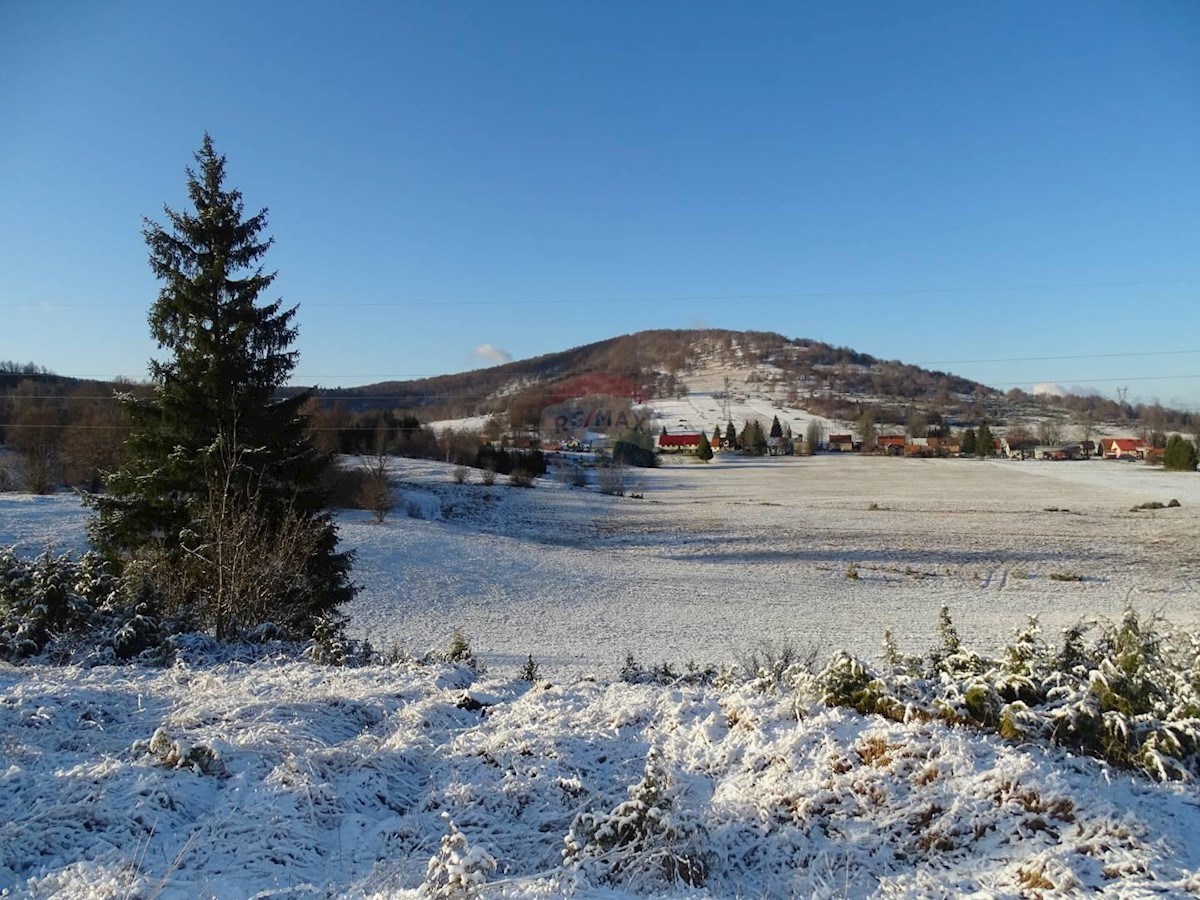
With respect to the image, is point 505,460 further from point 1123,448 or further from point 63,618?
point 1123,448

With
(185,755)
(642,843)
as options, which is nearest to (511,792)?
(642,843)

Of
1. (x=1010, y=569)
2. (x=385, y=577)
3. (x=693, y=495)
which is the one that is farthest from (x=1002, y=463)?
(x=385, y=577)

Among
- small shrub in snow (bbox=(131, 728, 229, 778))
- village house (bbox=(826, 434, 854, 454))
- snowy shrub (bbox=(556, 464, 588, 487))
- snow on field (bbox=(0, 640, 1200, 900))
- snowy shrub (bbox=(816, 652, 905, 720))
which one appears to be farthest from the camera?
village house (bbox=(826, 434, 854, 454))

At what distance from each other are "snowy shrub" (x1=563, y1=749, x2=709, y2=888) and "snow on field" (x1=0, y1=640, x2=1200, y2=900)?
14 mm

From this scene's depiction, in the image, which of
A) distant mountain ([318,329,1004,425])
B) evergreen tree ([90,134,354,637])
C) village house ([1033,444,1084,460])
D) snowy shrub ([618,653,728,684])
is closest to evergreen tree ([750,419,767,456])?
distant mountain ([318,329,1004,425])

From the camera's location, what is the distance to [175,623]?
25.9ft

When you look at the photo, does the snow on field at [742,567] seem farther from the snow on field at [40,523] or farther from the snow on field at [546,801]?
the snow on field at [40,523]

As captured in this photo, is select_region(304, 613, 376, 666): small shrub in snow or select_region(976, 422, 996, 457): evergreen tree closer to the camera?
select_region(304, 613, 376, 666): small shrub in snow

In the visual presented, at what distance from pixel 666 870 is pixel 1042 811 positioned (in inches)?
80.4

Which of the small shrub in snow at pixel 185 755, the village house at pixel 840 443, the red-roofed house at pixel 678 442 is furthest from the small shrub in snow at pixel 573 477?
the small shrub in snow at pixel 185 755

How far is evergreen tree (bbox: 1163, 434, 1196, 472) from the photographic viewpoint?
236 feet

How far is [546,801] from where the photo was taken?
397cm

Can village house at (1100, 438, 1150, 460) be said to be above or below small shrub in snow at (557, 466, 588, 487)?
above

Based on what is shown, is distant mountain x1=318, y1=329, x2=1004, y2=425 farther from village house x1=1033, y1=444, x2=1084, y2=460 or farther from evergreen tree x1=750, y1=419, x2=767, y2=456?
village house x1=1033, y1=444, x2=1084, y2=460
